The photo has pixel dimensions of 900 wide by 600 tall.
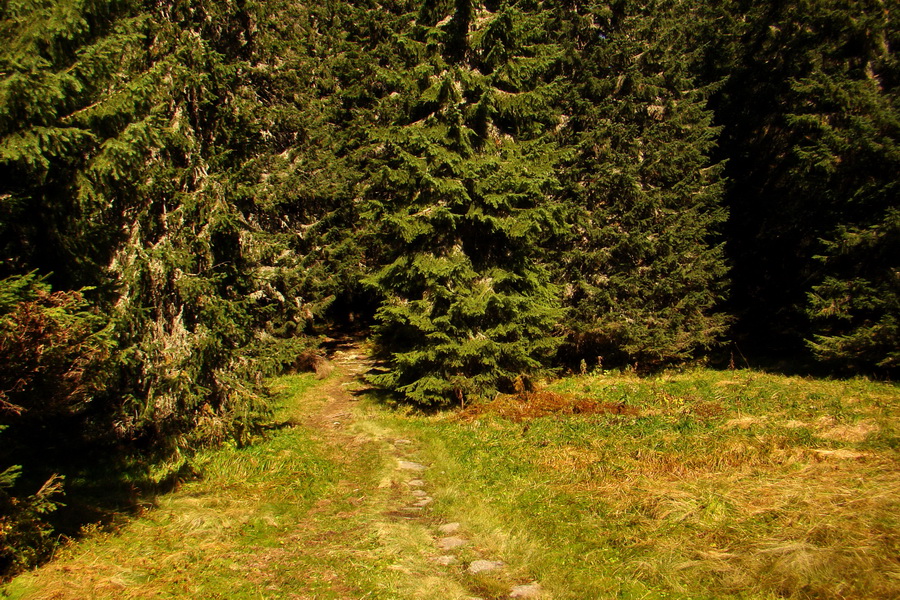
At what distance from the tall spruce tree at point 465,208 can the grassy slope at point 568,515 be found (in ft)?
7.01

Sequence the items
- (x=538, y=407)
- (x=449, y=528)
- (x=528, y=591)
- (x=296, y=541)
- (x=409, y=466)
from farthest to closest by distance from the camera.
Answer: (x=538, y=407) → (x=409, y=466) → (x=449, y=528) → (x=296, y=541) → (x=528, y=591)

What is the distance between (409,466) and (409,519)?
7.16 feet

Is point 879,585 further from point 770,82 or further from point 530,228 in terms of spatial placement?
point 770,82

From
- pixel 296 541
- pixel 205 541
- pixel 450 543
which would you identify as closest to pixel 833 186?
pixel 450 543

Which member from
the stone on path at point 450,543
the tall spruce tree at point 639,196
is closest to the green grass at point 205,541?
the stone on path at point 450,543

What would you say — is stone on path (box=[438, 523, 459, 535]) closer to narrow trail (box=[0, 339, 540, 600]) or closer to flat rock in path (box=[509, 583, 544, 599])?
narrow trail (box=[0, 339, 540, 600])

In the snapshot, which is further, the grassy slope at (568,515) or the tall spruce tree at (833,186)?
the tall spruce tree at (833,186)

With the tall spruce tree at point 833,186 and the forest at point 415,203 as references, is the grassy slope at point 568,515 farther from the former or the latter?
the tall spruce tree at point 833,186

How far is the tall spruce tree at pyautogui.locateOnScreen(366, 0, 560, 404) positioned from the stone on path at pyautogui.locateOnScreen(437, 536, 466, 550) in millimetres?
5102

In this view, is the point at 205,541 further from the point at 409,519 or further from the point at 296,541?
the point at 409,519

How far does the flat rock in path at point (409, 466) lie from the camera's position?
28.6ft

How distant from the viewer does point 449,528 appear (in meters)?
6.41

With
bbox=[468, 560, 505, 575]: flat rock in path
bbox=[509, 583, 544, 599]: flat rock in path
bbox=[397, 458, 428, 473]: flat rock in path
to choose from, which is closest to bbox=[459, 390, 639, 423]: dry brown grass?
bbox=[397, 458, 428, 473]: flat rock in path

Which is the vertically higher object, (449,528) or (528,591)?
(528,591)
